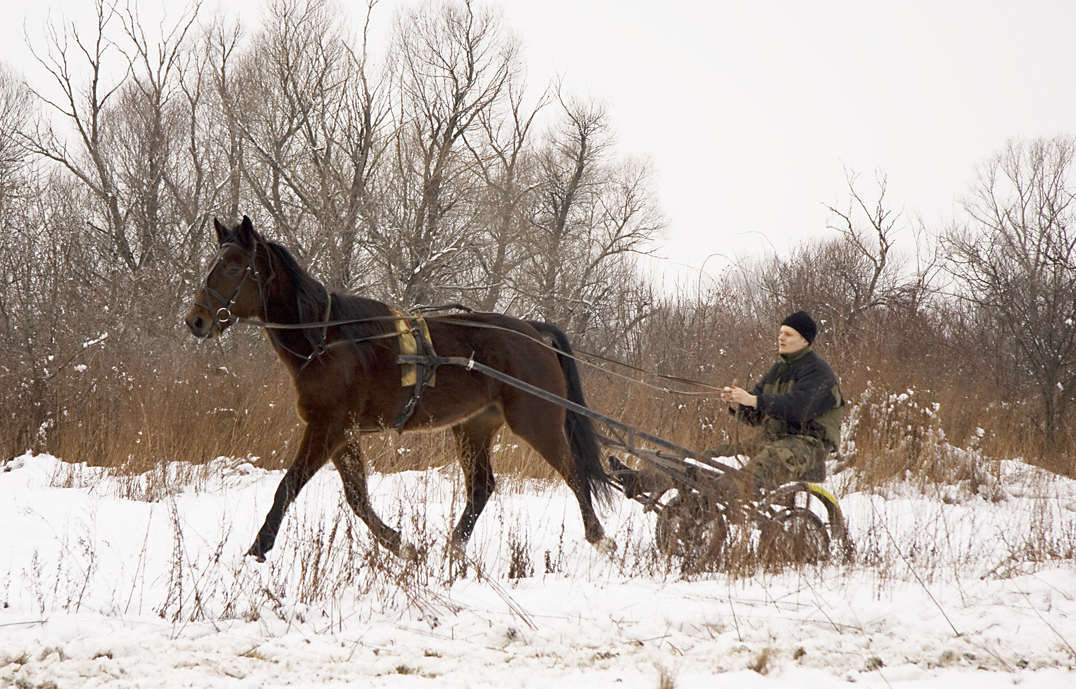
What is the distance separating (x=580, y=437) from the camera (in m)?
5.63

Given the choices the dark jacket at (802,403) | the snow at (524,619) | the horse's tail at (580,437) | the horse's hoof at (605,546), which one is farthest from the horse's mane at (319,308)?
the dark jacket at (802,403)

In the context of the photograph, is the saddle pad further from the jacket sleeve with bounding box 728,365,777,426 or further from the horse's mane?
the jacket sleeve with bounding box 728,365,777,426

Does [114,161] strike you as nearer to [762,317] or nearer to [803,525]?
[762,317]

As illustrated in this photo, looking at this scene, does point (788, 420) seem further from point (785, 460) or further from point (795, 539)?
point (795, 539)

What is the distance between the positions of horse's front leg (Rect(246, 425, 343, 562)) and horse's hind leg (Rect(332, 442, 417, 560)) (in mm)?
145

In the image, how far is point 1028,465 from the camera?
8.82 m

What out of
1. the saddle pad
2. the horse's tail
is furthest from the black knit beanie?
the saddle pad

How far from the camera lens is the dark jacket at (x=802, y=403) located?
4.59 meters

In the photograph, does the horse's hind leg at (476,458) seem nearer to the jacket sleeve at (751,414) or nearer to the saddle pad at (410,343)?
the saddle pad at (410,343)

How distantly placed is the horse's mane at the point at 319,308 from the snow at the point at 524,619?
135cm

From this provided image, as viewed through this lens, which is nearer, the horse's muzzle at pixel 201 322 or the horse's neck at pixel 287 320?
the horse's muzzle at pixel 201 322

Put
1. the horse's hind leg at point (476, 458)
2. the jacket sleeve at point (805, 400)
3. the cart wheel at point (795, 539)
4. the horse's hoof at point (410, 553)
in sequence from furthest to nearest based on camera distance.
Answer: the horse's hind leg at point (476, 458) → the jacket sleeve at point (805, 400) → the cart wheel at point (795, 539) → the horse's hoof at point (410, 553)

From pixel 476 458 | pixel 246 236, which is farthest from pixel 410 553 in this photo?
pixel 246 236

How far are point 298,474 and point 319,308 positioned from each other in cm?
101
